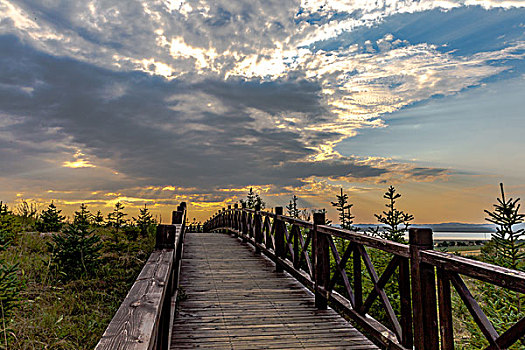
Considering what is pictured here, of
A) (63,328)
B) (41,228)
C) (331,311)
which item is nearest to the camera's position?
(63,328)

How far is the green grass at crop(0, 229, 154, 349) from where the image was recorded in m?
5.26

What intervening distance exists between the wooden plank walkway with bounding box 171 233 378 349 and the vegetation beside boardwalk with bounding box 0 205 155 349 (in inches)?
55.0

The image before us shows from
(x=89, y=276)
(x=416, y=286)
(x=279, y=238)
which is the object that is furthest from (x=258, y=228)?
(x=416, y=286)

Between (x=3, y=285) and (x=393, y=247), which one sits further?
(x=3, y=285)

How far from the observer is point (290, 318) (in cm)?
589

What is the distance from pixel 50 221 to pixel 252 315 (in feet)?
31.2

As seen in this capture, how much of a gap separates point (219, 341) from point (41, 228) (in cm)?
1012

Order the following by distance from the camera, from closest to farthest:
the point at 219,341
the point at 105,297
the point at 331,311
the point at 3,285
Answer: the point at 3,285 → the point at 219,341 → the point at 331,311 → the point at 105,297

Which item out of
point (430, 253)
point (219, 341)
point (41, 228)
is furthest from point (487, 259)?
point (41, 228)

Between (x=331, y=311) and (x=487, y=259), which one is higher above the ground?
(x=487, y=259)

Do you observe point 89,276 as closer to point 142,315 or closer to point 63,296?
point 63,296

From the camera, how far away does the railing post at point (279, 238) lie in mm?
9289

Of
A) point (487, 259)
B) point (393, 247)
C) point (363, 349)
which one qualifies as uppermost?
point (393, 247)

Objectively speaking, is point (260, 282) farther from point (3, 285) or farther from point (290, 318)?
point (3, 285)
